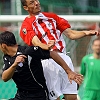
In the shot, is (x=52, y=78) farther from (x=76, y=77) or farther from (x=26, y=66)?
(x=76, y=77)

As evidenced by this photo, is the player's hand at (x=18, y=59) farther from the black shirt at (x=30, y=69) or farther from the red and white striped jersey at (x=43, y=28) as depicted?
the red and white striped jersey at (x=43, y=28)

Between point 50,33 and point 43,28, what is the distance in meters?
0.10

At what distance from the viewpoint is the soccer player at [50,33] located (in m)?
6.19

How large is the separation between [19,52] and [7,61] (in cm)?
22

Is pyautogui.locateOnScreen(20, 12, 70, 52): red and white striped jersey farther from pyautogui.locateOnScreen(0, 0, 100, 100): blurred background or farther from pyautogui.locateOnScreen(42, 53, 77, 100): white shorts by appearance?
pyautogui.locateOnScreen(0, 0, 100, 100): blurred background

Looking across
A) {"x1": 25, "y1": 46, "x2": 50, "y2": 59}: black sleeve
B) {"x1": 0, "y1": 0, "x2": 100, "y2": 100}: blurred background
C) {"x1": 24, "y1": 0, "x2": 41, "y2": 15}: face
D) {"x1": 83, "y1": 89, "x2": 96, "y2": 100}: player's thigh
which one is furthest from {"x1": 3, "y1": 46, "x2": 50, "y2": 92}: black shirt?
{"x1": 0, "y1": 0, "x2": 100, "y2": 100}: blurred background

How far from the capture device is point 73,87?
655 centimetres

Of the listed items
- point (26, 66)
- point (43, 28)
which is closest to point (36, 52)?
point (26, 66)

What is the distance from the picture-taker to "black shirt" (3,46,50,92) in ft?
18.6

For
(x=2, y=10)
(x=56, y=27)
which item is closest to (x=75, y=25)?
(x=56, y=27)

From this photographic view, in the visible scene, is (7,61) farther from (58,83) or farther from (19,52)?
(58,83)

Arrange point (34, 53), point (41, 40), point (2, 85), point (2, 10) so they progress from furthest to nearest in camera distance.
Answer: point (2, 10)
point (2, 85)
point (41, 40)
point (34, 53)

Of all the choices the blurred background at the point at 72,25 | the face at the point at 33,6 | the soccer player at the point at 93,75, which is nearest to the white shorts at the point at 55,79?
the face at the point at 33,6

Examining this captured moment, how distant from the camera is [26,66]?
5.79 m
